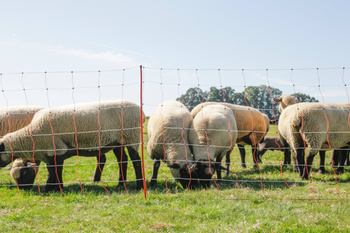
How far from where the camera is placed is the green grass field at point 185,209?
185 inches

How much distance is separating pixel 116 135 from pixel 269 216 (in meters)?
4.00

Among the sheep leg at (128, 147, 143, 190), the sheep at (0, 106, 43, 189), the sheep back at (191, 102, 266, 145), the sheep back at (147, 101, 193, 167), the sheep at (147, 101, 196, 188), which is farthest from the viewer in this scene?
the sheep back at (191, 102, 266, 145)

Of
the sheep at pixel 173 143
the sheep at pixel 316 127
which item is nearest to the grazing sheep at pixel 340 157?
the sheep at pixel 316 127

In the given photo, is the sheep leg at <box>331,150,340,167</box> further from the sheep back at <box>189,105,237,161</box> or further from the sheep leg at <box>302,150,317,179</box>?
the sheep back at <box>189,105,237,161</box>

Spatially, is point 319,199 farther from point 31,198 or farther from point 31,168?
point 31,168

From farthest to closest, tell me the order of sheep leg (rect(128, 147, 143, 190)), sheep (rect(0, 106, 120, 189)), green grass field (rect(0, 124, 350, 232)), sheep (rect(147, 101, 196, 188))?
sheep (rect(0, 106, 120, 189)), sheep (rect(147, 101, 196, 188)), sheep leg (rect(128, 147, 143, 190)), green grass field (rect(0, 124, 350, 232))

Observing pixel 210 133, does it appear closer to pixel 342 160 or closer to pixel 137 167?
pixel 137 167

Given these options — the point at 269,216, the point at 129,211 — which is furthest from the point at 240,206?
the point at 129,211

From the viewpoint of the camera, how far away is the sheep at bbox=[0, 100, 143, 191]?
299 inches

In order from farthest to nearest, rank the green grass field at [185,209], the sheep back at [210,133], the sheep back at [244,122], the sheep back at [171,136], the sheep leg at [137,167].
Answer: the sheep back at [244,122], the sheep back at [210,133], the sheep back at [171,136], the sheep leg at [137,167], the green grass field at [185,209]

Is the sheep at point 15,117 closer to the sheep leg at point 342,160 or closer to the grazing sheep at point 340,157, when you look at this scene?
the grazing sheep at point 340,157

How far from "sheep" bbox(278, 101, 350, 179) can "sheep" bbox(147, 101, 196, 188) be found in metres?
2.60

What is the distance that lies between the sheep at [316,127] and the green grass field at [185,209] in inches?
40.4

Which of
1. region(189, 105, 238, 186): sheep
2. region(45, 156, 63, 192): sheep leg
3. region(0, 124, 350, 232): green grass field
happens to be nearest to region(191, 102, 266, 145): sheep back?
region(189, 105, 238, 186): sheep
